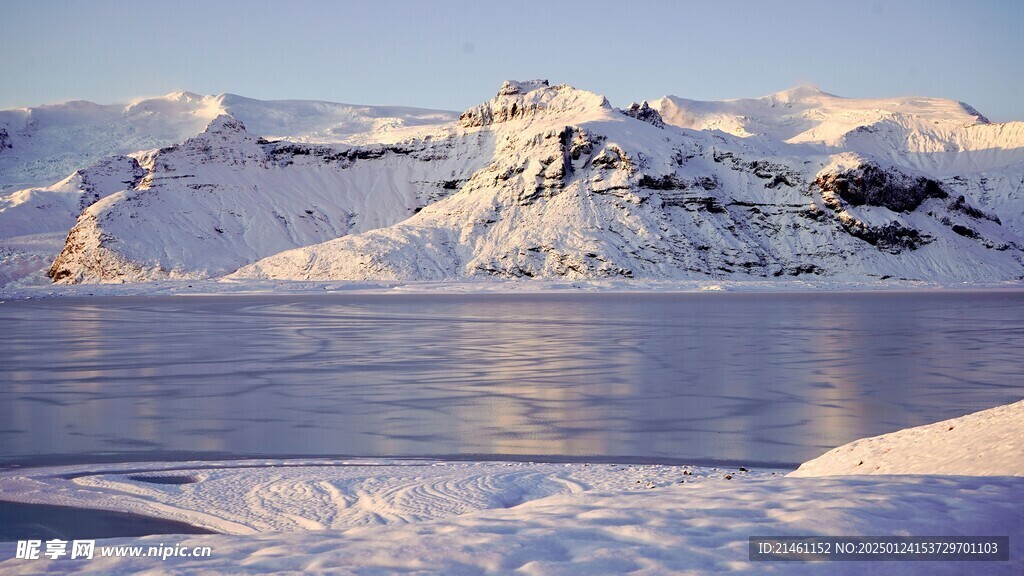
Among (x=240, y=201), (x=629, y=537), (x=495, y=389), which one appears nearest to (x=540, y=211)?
(x=240, y=201)

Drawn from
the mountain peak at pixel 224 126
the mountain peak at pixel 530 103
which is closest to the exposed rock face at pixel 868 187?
the mountain peak at pixel 530 103

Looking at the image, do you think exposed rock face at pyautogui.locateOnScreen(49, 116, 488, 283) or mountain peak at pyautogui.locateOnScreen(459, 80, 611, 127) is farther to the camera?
mountain peak at pyautogui.locateOnScreen(459, 80, 611, 127)

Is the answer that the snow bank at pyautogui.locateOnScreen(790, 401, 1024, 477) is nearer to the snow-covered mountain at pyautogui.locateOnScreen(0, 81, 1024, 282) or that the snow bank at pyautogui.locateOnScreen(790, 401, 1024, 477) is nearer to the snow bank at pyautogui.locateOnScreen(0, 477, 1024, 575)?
the snow bank at pyautogui.locateOnScreen(0, 477, 1024, 575)

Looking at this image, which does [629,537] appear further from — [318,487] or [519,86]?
[519,86]

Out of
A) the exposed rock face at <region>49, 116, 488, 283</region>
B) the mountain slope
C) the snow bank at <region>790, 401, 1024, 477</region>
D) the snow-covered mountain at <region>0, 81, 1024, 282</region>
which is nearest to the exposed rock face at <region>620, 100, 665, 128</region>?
the snow-covered mountain at <region>0, 81, 1024, 282</region>

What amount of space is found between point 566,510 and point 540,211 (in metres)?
104

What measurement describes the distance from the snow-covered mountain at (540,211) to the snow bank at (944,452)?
8682 centimetres

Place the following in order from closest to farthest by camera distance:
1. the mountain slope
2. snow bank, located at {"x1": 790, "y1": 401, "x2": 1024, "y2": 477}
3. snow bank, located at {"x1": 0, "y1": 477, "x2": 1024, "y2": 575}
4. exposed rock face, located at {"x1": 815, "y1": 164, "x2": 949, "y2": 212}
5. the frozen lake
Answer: snow bank, located at {"x1": 0, "y1": 477, "x2": 1024, "y2": 575} → snow bank, located at {"x1": 790, "y1": 401, "x2": 1024, "y2": 477} → the frozen lake → the mountain slope → exposed rock face, located at {"x1": 815, "y1": 164, "x2": 949, "y2": 212}

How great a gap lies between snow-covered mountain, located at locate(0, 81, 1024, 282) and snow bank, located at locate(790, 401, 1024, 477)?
285 ft

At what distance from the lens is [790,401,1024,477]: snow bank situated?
27.5 ft

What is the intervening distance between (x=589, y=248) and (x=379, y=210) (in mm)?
45993

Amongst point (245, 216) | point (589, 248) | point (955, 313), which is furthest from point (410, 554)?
point (245, 216)

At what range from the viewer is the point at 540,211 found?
10994 centimetres

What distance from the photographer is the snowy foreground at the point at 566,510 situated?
531 centimetres
